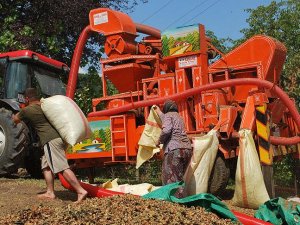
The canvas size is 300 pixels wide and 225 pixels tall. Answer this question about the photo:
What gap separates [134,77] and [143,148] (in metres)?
1.50

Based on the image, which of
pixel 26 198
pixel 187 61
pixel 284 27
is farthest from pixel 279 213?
pixel 284 27

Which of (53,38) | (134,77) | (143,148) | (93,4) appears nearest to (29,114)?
(143,148)

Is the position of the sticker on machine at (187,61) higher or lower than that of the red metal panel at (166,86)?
higher

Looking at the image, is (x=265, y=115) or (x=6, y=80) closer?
(x=265, y=115)

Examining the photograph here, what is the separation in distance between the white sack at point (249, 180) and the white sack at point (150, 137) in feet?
4.76

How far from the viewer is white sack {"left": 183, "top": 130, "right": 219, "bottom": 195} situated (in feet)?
23.4

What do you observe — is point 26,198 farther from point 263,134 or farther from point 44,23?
point 44,23

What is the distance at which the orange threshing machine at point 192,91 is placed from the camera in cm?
760

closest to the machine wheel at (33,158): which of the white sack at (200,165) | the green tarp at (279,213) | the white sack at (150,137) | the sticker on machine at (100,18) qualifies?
the white sack at (150,137)

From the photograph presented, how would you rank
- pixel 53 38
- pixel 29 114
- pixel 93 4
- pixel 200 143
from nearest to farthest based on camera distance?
pixel 29 114
pixel 200 143
pixel 53 38
pixel 93 4

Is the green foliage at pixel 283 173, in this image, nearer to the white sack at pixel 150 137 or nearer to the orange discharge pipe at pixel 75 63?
the white sack at pixel 150 137

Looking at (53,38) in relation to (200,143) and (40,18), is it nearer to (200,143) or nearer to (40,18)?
(40,18)

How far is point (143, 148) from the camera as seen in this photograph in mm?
8086

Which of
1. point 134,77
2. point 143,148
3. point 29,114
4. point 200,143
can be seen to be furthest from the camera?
point 134,77
